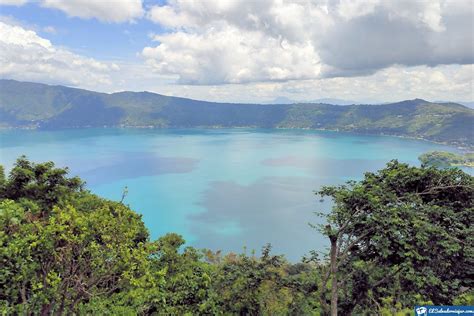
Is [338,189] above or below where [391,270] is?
above

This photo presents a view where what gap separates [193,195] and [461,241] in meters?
66.7

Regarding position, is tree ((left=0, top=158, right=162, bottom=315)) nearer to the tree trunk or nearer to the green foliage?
the green foliage

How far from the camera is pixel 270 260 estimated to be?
12.3 meters

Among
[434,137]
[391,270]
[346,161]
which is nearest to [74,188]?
[391,270]

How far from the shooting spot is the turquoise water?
52719 mm

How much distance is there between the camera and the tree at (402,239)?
10.3 m

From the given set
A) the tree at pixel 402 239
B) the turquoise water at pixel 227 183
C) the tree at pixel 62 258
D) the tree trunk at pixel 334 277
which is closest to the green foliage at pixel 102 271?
the tree at pixel 62 258

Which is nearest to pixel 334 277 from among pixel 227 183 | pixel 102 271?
pixel 102 271

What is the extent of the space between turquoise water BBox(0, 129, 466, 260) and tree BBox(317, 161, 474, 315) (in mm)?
18472

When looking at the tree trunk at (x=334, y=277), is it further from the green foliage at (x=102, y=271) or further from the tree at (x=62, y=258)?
the tree at (x=62, y=258)

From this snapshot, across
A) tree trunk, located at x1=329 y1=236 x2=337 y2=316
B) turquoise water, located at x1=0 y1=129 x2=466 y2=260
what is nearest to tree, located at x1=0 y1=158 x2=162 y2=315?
tree trunk, located at x1=329 y1=236 x2=337 y2=316

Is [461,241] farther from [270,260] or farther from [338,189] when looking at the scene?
[270,260]

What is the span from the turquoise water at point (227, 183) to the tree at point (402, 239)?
1847 centimetres

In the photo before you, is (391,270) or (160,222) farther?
(160,222)
